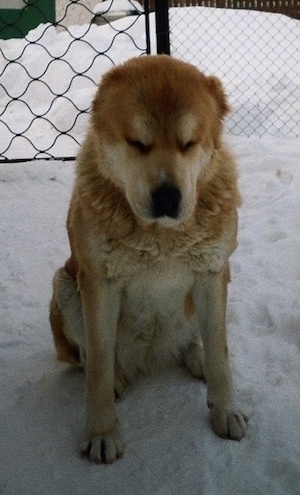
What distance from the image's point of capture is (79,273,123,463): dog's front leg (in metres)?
1.83

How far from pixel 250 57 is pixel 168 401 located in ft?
19.5

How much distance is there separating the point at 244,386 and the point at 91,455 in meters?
0.58

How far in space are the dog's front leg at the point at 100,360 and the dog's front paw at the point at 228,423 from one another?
295 millimetres

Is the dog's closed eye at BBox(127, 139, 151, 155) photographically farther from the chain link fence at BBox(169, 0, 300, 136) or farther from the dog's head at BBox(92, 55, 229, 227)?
the chain link fence at BBox(169, 0, 300, 136)

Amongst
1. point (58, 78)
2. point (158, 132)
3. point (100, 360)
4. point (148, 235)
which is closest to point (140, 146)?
point (158, 132)

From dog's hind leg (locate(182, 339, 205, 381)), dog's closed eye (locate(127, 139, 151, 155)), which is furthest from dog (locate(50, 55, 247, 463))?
Result: dog's hind leg (locate(182, 339, 205, 381))

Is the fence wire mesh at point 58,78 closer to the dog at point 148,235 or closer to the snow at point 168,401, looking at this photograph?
the snow at point 168,401

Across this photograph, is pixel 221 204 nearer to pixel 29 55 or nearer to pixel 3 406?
pixel 3 406

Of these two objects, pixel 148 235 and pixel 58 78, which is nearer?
pixel 148 235

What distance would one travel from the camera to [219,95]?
5.83 ft

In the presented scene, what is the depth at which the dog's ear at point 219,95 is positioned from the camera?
1.75 metres

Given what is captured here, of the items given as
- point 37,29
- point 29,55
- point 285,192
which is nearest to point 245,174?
point 285,192

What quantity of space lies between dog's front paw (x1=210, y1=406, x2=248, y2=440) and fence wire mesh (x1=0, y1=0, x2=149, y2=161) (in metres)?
3.06

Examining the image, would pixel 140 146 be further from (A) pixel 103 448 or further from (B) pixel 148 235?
(A) pixel 103 448
